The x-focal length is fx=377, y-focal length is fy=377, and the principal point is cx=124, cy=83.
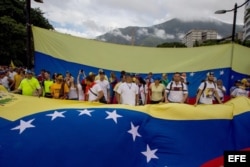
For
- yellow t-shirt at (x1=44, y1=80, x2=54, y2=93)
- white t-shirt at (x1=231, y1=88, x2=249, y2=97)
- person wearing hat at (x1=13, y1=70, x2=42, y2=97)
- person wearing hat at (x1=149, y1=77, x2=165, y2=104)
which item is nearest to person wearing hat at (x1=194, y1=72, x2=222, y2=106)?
person wearing hat at (x1=149, y1=77, x2=165, y2=104)

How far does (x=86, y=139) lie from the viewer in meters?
5.11

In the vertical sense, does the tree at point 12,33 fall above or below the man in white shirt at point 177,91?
above

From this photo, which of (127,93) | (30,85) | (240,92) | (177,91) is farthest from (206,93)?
(30,85)

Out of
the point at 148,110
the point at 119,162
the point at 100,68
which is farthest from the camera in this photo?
the point at 100,68

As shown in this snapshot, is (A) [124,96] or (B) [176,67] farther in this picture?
(B) [176,67]

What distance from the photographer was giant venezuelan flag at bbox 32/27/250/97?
447 inches

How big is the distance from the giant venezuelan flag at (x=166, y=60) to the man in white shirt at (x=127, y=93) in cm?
260

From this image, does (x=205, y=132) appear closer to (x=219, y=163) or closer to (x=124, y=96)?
(x=219, y=163)

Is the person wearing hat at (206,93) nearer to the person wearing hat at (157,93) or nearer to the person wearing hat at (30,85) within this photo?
the person wearing hat at (157,93)

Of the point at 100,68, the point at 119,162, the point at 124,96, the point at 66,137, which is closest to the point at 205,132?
the point at 119,162

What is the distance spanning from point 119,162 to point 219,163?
61.1 inches

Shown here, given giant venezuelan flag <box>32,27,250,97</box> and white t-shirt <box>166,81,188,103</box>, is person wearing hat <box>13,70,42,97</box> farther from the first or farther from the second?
white t-shirt <box>166,81,188,103</box>

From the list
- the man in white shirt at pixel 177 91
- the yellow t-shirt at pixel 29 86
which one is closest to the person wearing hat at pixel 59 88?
the yellow t-shirt at pixel 29 86

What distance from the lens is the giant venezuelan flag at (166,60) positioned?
11359 mm
